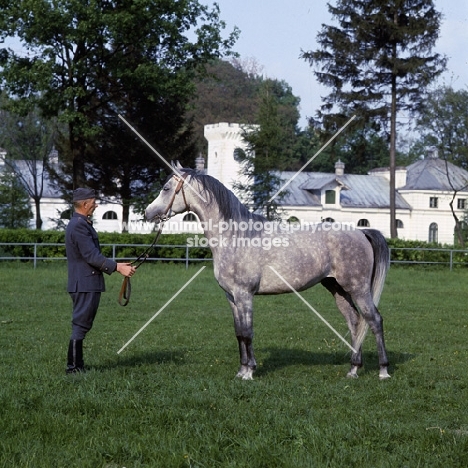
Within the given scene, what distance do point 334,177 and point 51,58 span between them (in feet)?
132

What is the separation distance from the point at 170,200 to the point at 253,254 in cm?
114

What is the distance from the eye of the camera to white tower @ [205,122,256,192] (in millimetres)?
69750

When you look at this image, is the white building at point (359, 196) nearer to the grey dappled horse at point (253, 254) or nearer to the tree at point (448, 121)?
the tree at point (448, 121)

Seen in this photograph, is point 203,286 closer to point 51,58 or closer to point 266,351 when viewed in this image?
point 266,351

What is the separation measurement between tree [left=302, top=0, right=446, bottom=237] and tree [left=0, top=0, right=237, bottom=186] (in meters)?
7.25

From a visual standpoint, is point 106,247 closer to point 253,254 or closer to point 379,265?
point 379,265

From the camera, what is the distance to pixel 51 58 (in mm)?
37531

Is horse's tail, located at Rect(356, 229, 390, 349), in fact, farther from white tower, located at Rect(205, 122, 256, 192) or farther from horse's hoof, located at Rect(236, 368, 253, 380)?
white tower, located at Rect(205, 122, 256, 192)

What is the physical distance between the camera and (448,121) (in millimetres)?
51531

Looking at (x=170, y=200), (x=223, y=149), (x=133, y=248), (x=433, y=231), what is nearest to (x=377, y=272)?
(x=170, y=200)

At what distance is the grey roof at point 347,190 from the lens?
71.2m

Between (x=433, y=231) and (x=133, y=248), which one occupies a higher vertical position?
(x=433, y=231)

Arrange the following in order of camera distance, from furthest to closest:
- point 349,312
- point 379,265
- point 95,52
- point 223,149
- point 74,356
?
1. point 223,149
2. point 95,52
3. point 349,312
4. point 379,265
5. point 74,356

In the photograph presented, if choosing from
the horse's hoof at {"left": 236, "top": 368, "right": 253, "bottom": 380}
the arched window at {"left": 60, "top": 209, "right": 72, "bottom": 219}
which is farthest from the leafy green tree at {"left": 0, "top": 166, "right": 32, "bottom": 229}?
the horse's hoof at {"left": 236, "top": 368, "right": 253, "bottom": 380}
